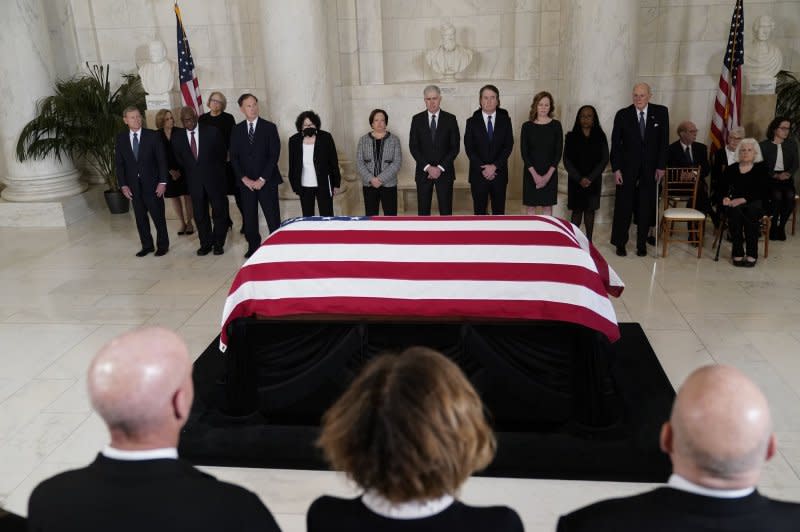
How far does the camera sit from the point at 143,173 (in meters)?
7.29

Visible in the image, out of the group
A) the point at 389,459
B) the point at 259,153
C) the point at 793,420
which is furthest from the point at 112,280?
the point at 389,459

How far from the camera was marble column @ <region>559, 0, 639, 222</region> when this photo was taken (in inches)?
292

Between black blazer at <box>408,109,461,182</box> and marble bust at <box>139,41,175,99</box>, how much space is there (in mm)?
3405

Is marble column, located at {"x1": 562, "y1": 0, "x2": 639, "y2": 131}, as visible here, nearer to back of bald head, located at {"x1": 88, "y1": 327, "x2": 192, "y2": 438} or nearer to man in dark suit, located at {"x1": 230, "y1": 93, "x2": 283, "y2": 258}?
man in dark suit, located at {"x1": 230, "y1": 93, "x2": 283, "y2": 258}

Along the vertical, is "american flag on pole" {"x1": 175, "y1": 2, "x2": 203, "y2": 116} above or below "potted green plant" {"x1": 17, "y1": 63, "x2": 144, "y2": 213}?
above

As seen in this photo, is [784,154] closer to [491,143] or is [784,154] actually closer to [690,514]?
[491,143]

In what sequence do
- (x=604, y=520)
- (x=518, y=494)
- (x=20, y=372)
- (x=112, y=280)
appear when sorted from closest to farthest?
(x=604, y=520) < (x=518, y=494) < (x=20, y=372) < (x=112, y=280)

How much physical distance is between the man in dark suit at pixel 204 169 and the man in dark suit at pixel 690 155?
4.56 m

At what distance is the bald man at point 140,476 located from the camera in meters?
1.41

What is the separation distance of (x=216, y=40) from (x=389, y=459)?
8.83 metres

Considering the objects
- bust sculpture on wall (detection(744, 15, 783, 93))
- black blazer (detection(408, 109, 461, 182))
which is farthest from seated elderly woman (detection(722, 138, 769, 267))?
black blazer (detection(408, 109, 461, 182))

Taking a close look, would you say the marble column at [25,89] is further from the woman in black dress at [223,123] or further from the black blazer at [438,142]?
the black blazer at [438,142]

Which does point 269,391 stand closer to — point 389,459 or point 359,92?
point 389,459

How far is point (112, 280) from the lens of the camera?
6.70m
